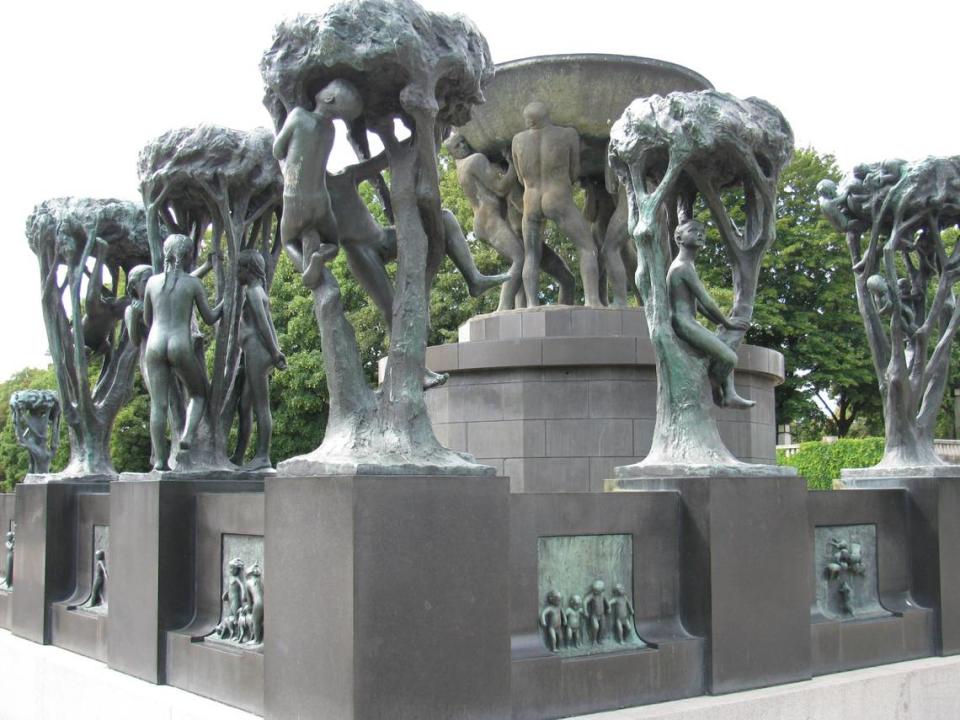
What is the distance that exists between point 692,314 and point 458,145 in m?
6.53

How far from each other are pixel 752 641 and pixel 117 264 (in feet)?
24.1

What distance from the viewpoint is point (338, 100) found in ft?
19.4

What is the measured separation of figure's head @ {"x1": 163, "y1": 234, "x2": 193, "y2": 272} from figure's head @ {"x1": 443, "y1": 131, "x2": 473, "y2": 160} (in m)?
5.74

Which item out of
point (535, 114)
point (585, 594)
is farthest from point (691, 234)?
point (535, 114)

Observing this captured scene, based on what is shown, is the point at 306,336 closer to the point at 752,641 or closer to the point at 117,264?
the point at 117,264

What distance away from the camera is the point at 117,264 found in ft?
36.8

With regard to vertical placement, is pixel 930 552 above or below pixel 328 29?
below

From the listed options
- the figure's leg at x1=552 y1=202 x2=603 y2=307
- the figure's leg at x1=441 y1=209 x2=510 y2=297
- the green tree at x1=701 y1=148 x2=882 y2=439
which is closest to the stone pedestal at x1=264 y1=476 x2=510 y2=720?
the figure's leg at x1=441 y1=209 x2=510 y2=297

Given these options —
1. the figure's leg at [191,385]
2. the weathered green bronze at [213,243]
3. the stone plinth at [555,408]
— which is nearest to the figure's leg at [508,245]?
the stone plinth at [555,408]

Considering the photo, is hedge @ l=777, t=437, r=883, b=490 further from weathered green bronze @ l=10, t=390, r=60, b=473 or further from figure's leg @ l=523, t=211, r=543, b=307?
weathered green bronze @ l=10, t=390, r=60, b=473

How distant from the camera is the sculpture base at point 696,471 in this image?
7207 mm

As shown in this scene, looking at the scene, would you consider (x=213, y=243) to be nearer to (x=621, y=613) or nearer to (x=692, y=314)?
(x=692, y=314)

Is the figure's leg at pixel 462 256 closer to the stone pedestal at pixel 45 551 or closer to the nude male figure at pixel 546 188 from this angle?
the stone pedestal at pixel 45 551

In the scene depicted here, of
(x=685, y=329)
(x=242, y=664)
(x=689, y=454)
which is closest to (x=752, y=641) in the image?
(x=689, y=454)
